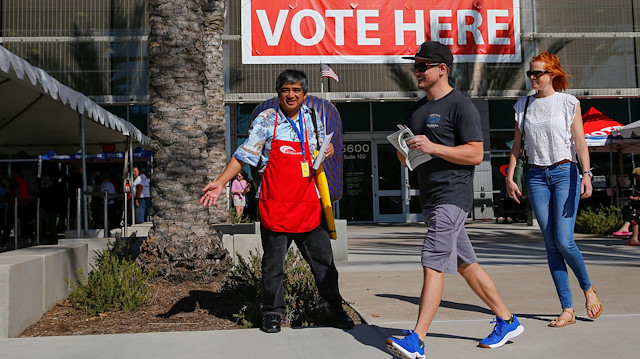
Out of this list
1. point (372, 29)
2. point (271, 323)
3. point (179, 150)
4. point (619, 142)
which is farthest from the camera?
point (372, 29)

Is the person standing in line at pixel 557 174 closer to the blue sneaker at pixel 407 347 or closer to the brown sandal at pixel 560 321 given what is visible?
the brown sandal at pixel 560 321

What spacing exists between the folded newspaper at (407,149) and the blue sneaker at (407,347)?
1012 millimetres

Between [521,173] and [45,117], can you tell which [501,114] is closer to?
[45,117]

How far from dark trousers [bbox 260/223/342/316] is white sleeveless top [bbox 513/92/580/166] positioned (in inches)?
67.6

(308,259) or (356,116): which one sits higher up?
(356,116)

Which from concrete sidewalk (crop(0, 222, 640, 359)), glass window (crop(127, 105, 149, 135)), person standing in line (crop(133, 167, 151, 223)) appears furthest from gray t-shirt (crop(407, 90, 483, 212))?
glass window (crop(127, 105, 149, 135))

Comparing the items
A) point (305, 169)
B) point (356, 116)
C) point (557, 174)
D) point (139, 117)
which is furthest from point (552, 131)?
point (139, 117)

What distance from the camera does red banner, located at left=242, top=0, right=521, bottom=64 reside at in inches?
806

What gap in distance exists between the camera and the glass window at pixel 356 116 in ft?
76.5

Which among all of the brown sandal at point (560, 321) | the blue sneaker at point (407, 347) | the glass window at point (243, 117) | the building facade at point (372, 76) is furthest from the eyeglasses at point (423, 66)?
the glass window at point (243, 117)

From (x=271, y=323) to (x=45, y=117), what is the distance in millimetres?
8496

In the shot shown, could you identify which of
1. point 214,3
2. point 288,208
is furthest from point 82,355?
point 214,3

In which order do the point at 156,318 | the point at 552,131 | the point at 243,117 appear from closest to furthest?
1. the point at 552,131
2. the point at 156,318
3. the point at 243,117

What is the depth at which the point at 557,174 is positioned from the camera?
4.86 m
